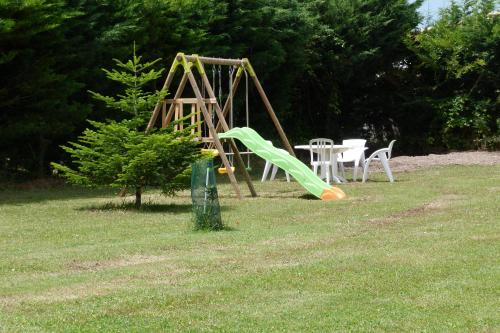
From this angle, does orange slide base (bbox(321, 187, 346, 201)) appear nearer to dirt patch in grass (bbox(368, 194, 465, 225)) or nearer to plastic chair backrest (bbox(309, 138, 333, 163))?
dirt patch in grass (bbox(368, 194, 465, 225))

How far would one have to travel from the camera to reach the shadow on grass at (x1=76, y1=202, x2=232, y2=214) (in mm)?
12969

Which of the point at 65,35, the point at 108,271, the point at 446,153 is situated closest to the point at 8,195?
the point at 65,35

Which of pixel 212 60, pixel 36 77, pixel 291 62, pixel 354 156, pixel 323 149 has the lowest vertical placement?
pixel 354 156

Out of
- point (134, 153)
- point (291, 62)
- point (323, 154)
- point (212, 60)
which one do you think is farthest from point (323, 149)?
point (291, 62)

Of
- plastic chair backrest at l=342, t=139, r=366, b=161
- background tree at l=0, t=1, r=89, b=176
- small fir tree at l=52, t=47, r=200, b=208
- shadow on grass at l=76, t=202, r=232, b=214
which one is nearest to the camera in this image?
small fir tree at l=52, t=47, r=200, b=208

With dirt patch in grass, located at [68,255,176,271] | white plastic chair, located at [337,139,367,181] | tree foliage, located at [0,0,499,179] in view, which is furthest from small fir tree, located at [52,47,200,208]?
→ white plastic chair, located at [337,139,367,181]

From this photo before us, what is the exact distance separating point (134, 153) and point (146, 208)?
3.11 feet

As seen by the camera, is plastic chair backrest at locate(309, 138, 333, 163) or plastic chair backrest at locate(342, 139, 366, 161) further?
plastic chair backrest at locate(342, 139, 366, 161)

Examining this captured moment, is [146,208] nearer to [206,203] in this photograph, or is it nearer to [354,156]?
[206,203]

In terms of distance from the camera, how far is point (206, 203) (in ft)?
34.3

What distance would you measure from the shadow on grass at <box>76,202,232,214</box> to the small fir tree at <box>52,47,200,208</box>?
188mm

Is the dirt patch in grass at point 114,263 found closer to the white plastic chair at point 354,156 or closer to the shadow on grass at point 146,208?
the shadow on grass at point 146,208

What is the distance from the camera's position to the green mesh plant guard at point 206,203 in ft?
34.4

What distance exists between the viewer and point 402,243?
364 inches
